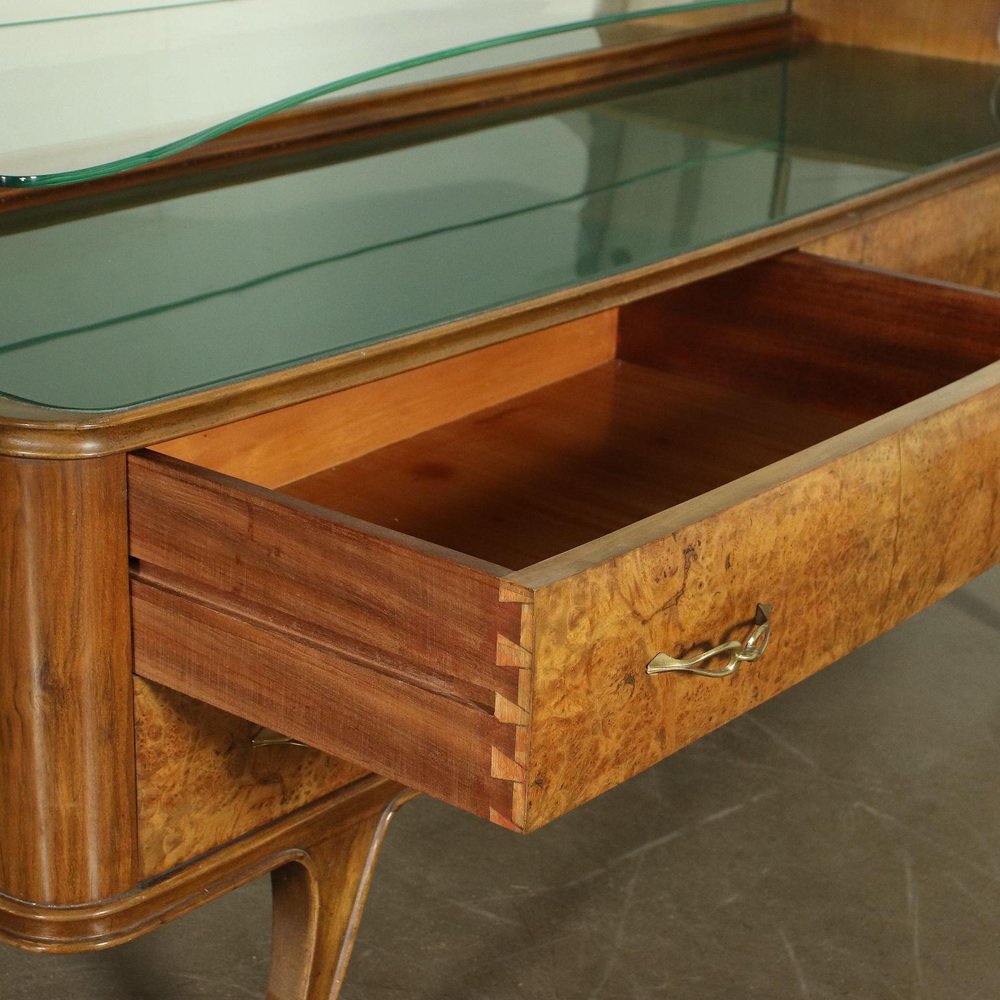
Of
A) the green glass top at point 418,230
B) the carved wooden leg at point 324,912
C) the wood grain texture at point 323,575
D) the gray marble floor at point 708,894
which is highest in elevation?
the green glass top at point 418,230

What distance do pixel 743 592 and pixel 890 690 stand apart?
1.20 meters

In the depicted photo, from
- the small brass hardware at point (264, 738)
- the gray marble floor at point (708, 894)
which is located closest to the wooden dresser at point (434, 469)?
the small brass hardware at point (264, 738)

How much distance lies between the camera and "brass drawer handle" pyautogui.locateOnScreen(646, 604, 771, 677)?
0.79 metres

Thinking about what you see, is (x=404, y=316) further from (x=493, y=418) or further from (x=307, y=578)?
(x=493, y=418)

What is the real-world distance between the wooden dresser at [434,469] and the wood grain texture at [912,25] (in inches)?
18.0

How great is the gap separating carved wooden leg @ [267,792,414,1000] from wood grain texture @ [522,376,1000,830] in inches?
12.7

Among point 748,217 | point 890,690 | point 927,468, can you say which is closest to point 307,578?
point 927,468

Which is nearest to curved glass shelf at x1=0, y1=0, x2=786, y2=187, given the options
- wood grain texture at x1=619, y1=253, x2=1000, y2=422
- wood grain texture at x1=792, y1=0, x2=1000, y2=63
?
wood grain texture at x1=619, y1=253, x2=1000, y2=422

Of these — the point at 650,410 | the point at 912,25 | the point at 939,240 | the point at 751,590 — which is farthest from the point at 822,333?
the point at 912,25

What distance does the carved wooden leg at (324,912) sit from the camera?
1.07m

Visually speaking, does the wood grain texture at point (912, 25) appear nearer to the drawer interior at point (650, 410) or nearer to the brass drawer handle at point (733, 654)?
the drawer interior at point (650, 410)

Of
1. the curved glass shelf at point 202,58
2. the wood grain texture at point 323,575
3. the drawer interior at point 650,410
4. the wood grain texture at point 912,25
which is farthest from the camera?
the wood grain texture at point 912,25

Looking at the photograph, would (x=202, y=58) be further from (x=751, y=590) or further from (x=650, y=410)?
(x=751, y=590)

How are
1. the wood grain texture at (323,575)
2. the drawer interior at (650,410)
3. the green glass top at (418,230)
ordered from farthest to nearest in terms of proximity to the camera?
the drawer interior at (650,410)
the green glass top at (418,230)
the wood grain texture at (323,575)
